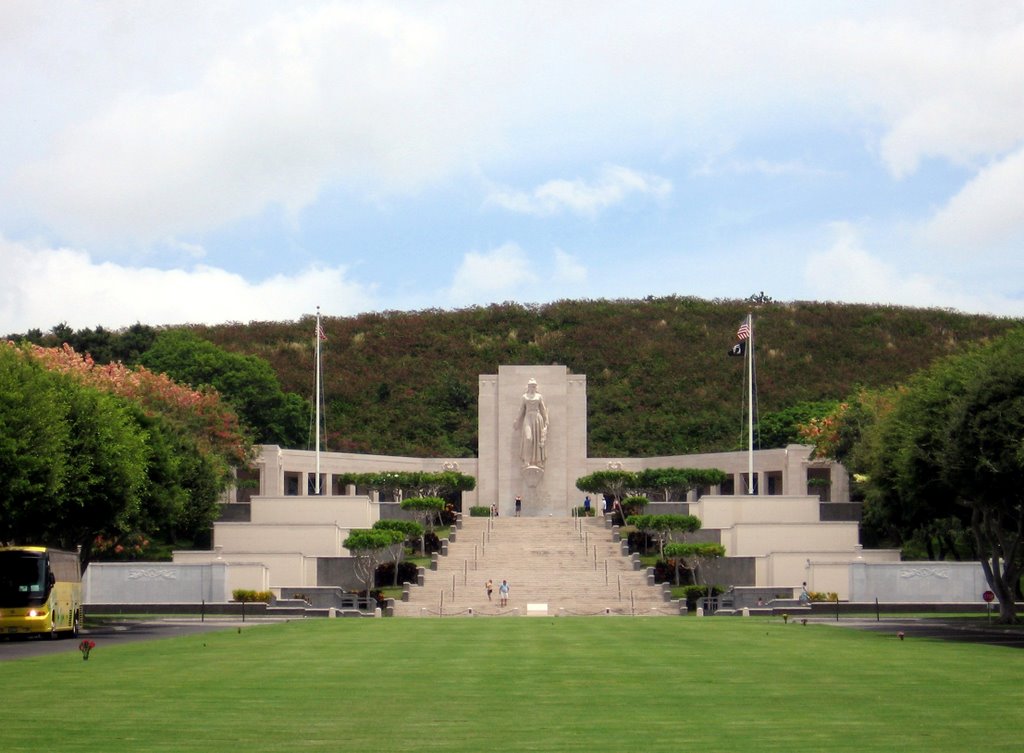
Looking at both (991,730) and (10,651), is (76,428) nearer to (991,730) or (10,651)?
(10,651)

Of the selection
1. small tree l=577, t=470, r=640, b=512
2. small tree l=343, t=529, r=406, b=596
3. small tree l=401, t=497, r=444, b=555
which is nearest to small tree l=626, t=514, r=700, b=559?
small tree l=401, t=497, r=444, b=555

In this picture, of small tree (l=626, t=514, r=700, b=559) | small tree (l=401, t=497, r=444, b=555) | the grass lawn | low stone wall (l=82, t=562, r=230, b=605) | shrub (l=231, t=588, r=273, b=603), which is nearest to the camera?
the grass lawn

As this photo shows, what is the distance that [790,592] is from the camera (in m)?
50.8

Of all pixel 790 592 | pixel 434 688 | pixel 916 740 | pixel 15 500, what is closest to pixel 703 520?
pixel 790 592

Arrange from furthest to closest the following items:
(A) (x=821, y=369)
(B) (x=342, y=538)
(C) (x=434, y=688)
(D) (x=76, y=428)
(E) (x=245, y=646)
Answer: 1. (A) (x=821, y=369)
2. (B) (x=342, y=538)
3. (D) (x=76, y=428)
4. (E) (x=245, y=646)
5. (C) (x=434, y=688)

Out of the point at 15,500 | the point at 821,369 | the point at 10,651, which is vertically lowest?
the point at 10,651

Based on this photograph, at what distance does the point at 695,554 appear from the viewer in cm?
5291

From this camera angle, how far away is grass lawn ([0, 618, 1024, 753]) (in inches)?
547

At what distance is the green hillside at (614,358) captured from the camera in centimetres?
9506

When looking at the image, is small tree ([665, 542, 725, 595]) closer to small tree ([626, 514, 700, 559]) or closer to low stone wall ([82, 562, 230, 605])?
small tree ([626, 514, 700, 559])

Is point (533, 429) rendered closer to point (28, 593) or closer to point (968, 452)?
point (968, 452)

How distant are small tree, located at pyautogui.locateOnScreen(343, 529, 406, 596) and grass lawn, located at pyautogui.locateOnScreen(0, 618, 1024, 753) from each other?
70.5 feet

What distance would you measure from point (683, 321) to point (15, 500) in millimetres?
80281

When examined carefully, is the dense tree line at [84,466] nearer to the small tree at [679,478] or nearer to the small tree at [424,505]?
the small tree at [424,505]
